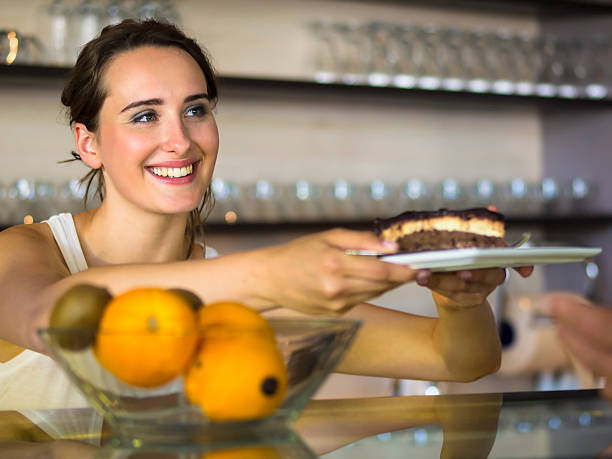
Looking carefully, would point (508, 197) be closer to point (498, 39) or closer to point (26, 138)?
point (498, 39)

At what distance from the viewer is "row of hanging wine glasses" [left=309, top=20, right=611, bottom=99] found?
9.36ft

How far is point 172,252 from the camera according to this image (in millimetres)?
1681

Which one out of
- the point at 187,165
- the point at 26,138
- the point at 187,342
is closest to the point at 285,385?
the point at 187,342

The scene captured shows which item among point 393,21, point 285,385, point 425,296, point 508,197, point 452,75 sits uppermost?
point 393,21

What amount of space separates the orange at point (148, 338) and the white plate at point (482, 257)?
29cm

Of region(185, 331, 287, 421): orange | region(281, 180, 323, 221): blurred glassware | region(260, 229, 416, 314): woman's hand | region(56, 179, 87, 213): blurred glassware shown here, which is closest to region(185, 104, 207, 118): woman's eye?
region(260, 229, 416, 314): woman's hand

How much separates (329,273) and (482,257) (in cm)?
15

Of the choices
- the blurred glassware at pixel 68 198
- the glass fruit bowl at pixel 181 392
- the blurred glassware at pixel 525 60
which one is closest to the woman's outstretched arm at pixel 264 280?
the glass fruit bowl at pixel 181 392

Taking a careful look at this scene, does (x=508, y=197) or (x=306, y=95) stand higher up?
(x=306, y=95)

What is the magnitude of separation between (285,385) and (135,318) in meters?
0.13

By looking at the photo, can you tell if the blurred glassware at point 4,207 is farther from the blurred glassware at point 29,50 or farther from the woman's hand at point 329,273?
the woman's hand at point 329,273

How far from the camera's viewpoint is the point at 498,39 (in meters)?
2.96

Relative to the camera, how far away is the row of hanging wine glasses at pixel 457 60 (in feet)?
9.36

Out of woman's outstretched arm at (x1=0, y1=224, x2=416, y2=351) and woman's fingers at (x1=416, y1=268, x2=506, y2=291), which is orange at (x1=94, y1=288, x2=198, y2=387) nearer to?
woman's outstretched arm at (x1=0, y1=224, x2=416, y2=351)
